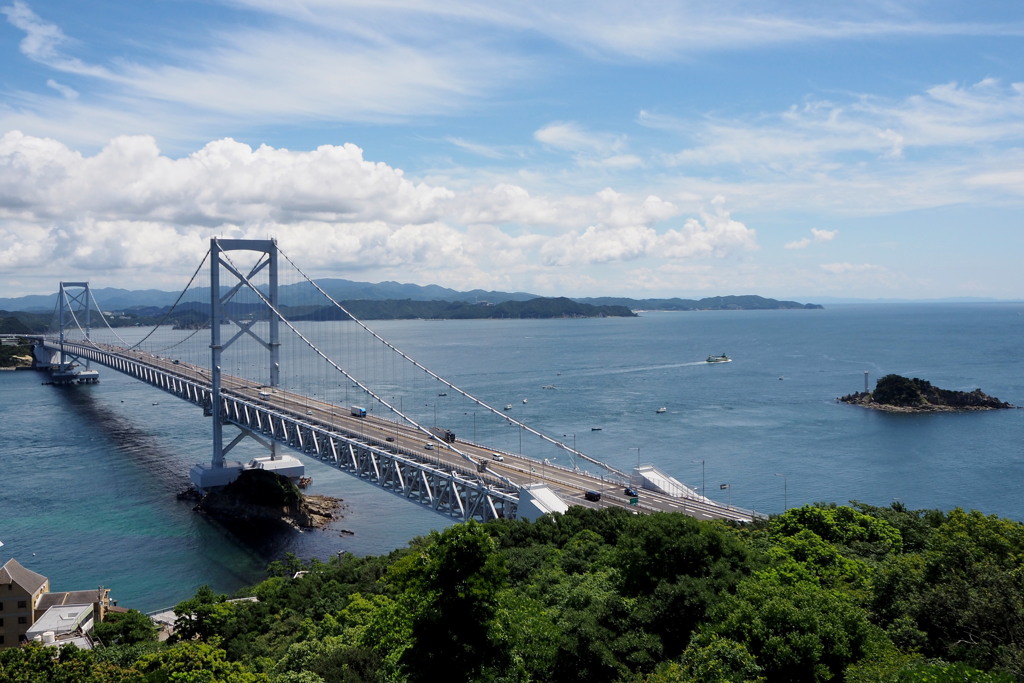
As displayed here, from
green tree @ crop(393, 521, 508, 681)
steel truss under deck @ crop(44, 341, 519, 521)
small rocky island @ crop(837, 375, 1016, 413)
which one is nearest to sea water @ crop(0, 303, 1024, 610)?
small rocky island @ crop(837, 375, 1016, 413)

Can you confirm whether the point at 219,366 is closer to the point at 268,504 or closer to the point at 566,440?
the point at 268,504

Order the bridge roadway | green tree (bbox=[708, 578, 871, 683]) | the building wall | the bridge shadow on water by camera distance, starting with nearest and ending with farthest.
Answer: green tree (bbox=[708, 578, 871, 683]) < the building wall < the bridge roadway < the bridge shadow on water

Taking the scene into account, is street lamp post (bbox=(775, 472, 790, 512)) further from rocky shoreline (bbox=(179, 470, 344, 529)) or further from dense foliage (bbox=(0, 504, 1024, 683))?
rocky shoreline (bbox=(179, 470, 344, 529))

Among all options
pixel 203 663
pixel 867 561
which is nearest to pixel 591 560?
pixel 867 561

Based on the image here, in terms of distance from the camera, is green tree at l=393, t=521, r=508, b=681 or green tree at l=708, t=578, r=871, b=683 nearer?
green tree at l=708, t=578, r=871, b=683

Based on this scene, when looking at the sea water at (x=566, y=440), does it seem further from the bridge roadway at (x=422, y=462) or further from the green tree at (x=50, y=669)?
the green tree at (x=50, y=669)

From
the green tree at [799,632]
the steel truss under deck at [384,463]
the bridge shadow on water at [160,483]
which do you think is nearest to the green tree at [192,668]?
the green tree at [799,632]

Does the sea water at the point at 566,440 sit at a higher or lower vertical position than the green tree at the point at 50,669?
lower
